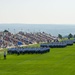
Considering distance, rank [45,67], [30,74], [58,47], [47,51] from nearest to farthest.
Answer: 1. [30,74]
2. [45,67]
3. [47,51]
4. [58,47]

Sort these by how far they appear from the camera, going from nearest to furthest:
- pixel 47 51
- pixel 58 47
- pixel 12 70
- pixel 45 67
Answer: pixel 12 70, pixel 45 67, pixel 47 51, pixel 58 47

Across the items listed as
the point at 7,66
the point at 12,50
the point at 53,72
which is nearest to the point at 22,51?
the point at 12,50

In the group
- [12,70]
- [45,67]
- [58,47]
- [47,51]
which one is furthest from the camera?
[58,47]

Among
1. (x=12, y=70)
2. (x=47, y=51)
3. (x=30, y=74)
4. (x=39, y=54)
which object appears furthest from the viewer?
(x=47, y=51)

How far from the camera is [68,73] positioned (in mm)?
31875

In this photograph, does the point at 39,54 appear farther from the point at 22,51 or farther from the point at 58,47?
the point at 58,47

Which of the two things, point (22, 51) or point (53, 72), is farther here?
point (22, 51)

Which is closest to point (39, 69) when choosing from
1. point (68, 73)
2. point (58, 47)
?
point (68, 73)

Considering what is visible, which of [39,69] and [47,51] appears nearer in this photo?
[39,69]

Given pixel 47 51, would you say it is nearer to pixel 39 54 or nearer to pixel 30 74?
pixel 39 54

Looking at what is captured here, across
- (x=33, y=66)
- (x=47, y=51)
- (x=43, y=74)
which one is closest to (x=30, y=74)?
(x=43, y=74)

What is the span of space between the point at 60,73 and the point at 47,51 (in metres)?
27.3

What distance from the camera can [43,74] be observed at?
3167 centimetres

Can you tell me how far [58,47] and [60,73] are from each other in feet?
143
